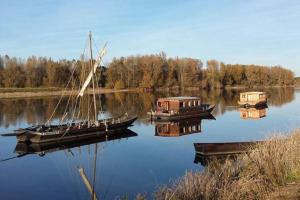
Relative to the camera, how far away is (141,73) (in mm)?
133125

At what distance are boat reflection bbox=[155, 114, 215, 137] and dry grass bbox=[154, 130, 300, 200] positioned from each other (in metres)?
20.5

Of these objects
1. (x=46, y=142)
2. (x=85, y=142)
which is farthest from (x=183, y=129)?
(x=46, y=142)

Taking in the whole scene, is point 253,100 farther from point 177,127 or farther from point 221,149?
point 221,149

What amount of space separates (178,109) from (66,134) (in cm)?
2034

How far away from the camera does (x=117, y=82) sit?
412 ft

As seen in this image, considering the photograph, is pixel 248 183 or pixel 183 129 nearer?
pixel 248 183

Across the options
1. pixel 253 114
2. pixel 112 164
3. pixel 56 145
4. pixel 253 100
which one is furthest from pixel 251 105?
pixel 112 164

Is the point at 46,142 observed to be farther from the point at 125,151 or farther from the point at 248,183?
the point at 248,183

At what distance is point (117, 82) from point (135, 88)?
8.13 meters

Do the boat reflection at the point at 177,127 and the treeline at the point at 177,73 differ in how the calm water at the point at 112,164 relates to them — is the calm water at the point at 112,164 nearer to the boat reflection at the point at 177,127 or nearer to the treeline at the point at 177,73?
the boat reflection at the point at 177,127

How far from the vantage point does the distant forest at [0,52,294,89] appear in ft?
390

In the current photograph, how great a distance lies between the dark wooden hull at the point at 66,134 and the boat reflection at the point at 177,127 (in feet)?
17.5

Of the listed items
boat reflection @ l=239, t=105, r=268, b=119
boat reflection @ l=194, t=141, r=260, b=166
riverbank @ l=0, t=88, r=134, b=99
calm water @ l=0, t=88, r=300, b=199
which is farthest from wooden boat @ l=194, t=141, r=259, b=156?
riverbank @ l=0, t=88, r=134, b=99

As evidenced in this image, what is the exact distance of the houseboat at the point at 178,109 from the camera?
4972 centimetres
